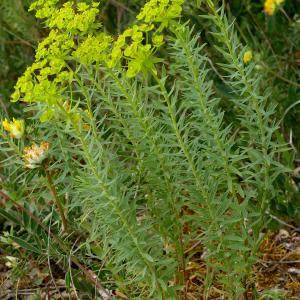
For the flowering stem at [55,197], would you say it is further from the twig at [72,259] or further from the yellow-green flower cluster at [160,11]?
the yellow-green flower cluster at [160,11]

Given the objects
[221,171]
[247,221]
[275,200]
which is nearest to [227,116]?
[275,200]

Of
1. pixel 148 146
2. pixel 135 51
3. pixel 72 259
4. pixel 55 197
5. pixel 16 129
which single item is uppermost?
pixel 135 51

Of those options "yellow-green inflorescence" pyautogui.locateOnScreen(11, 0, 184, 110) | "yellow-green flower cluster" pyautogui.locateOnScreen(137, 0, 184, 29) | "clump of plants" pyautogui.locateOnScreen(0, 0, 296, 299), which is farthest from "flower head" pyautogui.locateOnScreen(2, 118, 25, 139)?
"yellow-green flower cluster" pyautogui.locateOnScreen(137, 0, 184, 29)

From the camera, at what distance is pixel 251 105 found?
1717 mm

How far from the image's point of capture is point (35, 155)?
6.08 feet

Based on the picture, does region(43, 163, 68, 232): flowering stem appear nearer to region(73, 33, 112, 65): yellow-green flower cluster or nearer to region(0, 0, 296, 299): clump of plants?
region(0, 0, 296, 299): clump of plants

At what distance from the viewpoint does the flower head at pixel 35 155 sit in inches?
72.9

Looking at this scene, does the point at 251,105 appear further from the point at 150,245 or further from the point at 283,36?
the point at 283,36

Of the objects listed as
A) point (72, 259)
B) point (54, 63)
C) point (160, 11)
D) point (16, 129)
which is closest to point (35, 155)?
point (16, 129)

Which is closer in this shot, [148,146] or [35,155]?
[148,146]

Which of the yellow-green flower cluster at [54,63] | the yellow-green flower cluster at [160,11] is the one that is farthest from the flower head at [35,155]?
the yellow-green flower cluster at [160,11]

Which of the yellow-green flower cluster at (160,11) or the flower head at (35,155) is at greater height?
the yellow-green flower cluster at (160,11)

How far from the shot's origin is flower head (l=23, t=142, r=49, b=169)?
1853 mm

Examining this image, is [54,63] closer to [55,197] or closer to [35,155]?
[35,155]
